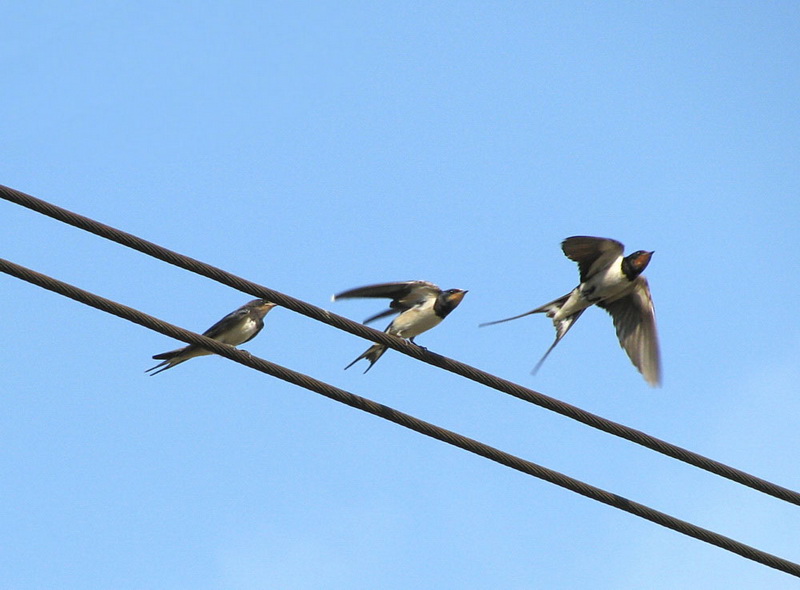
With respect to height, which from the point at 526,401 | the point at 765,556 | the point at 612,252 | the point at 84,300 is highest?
the point at 612,252

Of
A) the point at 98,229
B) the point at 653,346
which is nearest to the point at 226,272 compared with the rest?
the point at 98,229

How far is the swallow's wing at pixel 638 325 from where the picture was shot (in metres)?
7.86

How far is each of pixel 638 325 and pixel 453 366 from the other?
3148mm

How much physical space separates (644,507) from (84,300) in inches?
97.8

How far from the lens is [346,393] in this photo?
497 cm

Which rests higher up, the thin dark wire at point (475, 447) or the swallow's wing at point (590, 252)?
the swallow's wing at point (590, 252)

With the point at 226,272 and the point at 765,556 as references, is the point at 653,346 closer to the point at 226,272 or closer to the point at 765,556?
the point at 765,556

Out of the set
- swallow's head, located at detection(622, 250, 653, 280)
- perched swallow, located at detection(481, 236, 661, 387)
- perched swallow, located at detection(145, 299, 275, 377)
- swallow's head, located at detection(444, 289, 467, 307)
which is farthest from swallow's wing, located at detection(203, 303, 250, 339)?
swallow's head, located at detection(622, 250, 653, 280)

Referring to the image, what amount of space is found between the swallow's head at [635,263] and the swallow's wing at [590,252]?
78 millimetres

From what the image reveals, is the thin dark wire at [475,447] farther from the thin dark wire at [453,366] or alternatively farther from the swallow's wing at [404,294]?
the swallow's wing at [404,294]

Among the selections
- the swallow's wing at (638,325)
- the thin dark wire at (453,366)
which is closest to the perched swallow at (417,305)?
the swallow's wing at (638,325)

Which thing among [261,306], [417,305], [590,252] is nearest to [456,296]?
[417,305]

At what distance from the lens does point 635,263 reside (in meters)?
7.82

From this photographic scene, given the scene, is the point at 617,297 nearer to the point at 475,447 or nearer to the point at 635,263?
the point at 635,263
